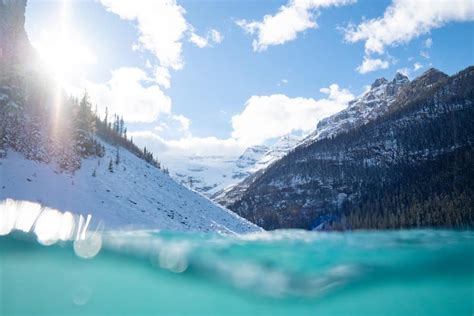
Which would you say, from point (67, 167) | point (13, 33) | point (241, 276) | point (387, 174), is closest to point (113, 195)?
point (67, 167)

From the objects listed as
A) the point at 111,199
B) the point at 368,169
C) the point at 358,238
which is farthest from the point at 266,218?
the point at 358,238

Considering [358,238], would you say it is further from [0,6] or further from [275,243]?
[0,6]

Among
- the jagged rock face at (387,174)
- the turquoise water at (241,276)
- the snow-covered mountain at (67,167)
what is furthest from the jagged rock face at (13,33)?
the jagged rock face at (387,174)

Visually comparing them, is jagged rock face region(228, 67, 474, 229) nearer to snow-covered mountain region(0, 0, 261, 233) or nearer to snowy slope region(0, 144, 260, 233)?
snowy slope region(0, 144, 260, 233)

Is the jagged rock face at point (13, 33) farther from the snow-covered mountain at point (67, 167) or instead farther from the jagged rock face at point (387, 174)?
the jagged rock face at point (387, 174)

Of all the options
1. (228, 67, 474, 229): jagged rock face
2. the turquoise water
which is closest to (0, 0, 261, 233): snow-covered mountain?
the turquoise water

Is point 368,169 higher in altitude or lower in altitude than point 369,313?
higher
